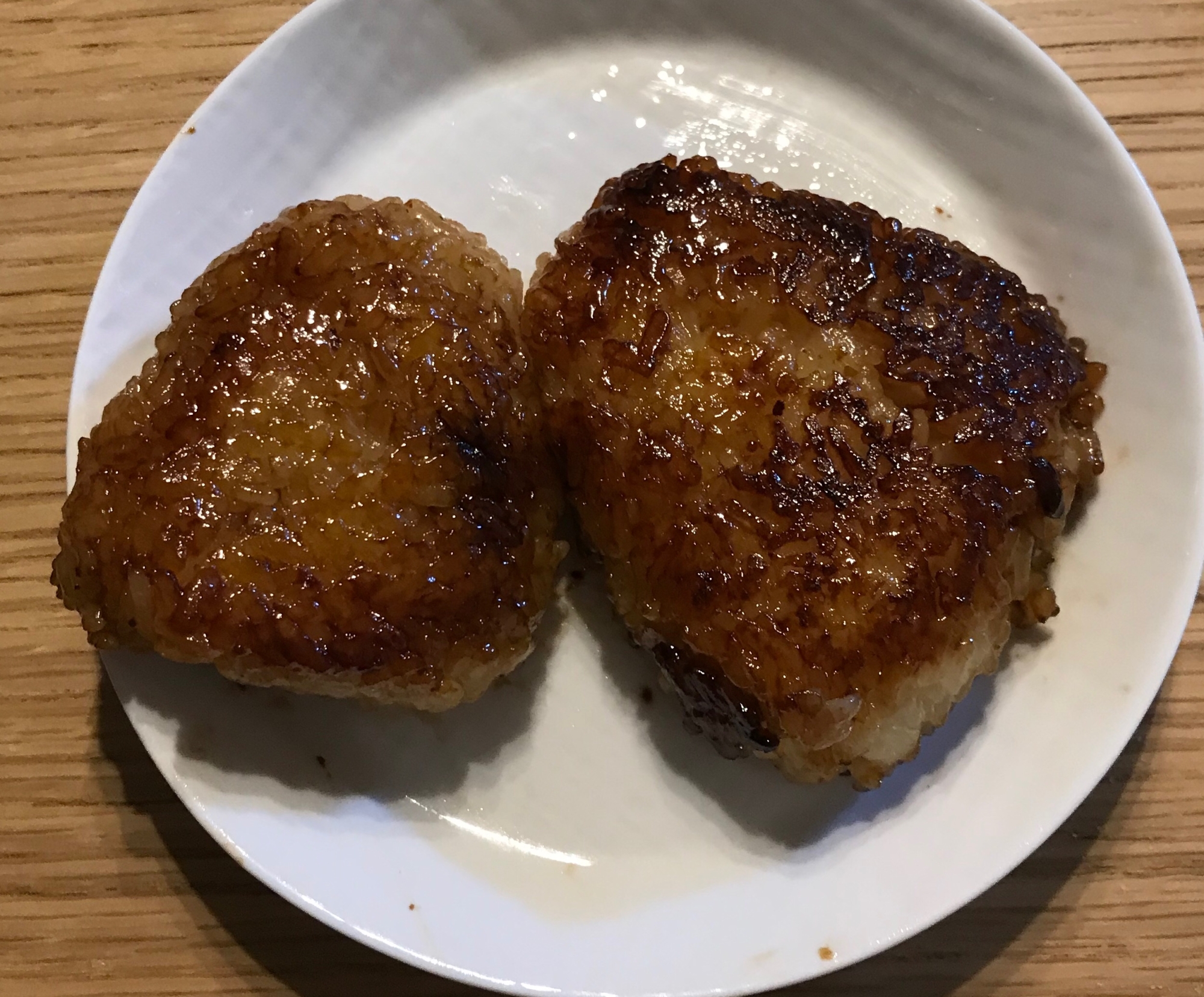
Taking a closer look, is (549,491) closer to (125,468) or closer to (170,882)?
(125,468)

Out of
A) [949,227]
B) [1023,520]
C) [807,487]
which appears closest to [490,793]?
[807,487]

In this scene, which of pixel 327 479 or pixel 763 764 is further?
pixel 763 764

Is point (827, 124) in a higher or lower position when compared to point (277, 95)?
higher

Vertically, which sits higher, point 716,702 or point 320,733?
point 716,702

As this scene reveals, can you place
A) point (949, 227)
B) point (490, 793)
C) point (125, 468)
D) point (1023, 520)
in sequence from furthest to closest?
point (949, 227), point (490, 793), point (1023, 520), point (125, 468)

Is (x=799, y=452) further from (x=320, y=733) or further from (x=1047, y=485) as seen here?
(x=320, y=733)

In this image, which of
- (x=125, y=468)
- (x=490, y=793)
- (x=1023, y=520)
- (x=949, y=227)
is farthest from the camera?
(x=949, y=227)

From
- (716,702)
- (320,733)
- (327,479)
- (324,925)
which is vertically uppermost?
(327,479)

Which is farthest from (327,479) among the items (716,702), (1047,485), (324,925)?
(1047,485)
